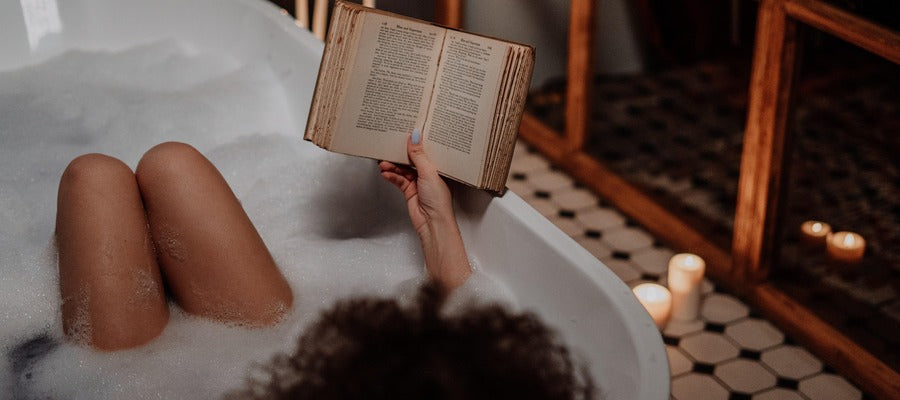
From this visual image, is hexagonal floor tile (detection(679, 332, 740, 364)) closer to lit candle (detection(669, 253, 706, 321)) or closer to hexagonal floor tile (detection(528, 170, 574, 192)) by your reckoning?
lit candle (detection(669, 253, 706, 321))

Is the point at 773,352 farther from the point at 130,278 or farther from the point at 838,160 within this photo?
the point at 130,278

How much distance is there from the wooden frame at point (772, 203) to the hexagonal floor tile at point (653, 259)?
40 millimetres

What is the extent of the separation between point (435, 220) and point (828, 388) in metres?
0.87

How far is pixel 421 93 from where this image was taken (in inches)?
59.5

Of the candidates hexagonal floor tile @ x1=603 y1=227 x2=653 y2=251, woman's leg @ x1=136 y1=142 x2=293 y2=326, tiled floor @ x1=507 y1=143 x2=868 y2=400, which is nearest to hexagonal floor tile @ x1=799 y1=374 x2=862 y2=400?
tiled floor @ x1=507 y1=143 x2=868 y2=400

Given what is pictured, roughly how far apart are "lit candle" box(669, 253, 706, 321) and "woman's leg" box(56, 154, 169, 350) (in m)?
1.07

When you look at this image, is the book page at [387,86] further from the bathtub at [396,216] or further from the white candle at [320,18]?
the white candle at [320,18]

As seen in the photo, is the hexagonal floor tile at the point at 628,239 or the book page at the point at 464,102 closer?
the book page at the point at 464,102

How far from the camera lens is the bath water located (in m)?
1.42

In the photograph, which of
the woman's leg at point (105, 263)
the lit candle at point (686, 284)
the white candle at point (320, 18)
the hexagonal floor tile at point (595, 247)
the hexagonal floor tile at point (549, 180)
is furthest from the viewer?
the white candle at point (320, 18)

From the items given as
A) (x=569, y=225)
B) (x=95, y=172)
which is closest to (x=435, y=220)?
(x=95, y=172)

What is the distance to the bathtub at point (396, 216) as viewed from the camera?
1.30m

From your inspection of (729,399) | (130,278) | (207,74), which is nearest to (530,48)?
(130,278)

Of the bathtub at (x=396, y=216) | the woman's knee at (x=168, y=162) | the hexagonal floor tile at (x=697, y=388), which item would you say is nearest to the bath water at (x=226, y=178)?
the bathtub at (x=396, y=216)
